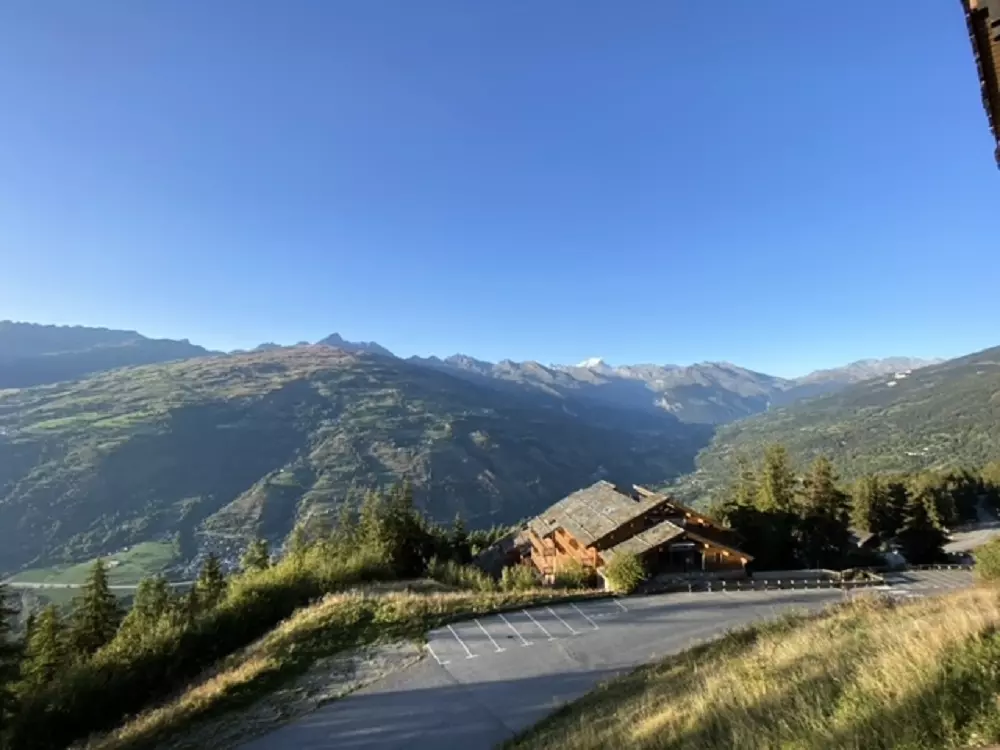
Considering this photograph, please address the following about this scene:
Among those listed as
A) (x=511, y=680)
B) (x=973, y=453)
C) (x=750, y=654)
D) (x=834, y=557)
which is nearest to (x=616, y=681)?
(x=511, y=680)

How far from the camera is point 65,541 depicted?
199 m

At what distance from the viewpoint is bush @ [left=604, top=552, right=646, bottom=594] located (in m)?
31.8

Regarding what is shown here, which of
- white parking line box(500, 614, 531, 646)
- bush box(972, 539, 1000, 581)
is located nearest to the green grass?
white parking line box(500, 614, 531, 646)

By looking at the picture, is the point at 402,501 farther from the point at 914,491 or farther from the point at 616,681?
the point at 914,491

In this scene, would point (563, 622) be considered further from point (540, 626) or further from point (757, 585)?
point (757, 585)

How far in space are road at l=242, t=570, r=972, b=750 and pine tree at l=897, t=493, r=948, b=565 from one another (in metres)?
47.1

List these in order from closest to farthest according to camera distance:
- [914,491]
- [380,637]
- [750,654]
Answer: [750,654], [380,637], [914,491]

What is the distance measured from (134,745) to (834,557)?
56.1m

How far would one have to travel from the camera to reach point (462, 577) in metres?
35.5

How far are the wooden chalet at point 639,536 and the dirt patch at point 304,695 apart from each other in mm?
20518

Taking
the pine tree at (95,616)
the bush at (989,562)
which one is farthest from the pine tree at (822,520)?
the pine tree at (95,616)

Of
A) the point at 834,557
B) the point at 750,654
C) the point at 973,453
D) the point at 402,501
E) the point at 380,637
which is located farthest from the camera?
the point at 973,453

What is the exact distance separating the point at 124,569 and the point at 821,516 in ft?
609

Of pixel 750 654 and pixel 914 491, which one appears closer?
pixel 750 654
